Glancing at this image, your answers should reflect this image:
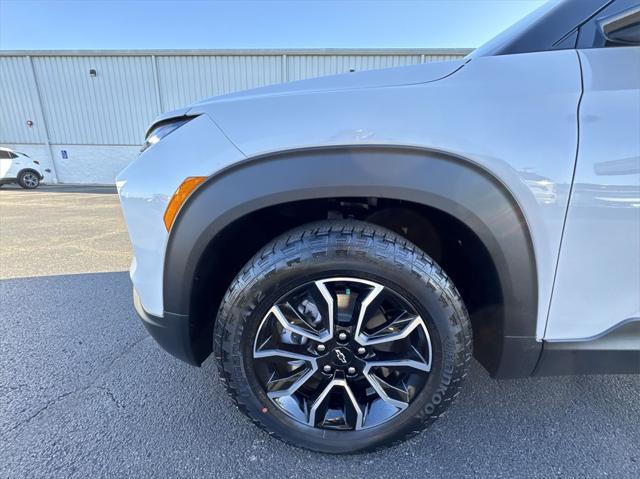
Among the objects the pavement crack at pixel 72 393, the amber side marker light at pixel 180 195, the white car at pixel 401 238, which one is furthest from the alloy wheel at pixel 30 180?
the amber side marker light at pixel 180 195

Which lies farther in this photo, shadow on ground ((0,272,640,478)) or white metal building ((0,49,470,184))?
white metal building ((0,49,470,184))

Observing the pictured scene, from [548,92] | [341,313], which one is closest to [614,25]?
[548,92]

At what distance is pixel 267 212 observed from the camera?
145cm

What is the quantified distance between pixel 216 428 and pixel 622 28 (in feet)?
7.44

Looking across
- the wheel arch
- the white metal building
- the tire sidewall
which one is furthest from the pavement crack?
the wheel arch

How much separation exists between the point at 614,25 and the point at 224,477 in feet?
7.27

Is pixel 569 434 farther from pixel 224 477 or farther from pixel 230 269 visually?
pixel 230 269

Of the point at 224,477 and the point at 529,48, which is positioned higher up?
the point at 529,48

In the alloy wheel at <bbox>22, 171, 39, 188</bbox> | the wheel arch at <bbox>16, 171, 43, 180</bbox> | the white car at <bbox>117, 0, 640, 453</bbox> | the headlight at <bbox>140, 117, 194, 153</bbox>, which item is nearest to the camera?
the white car at <bbox>117, 0, 640, 453</bbox>

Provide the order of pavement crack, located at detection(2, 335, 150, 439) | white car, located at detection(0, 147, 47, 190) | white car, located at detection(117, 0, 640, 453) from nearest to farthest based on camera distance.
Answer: white car, located at detection(117, 0, 640, 453) → pavement crack, located at detection(2, 335, 150, 439) → white car, located at detection(0, 147, 47, 190)

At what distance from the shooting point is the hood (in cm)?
124

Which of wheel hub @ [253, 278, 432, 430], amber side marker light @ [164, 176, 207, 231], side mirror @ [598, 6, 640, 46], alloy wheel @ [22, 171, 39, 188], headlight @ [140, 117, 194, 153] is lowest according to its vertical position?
alloy wheel @ [22, 171, 39, 188]

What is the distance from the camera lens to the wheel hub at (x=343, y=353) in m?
1.27

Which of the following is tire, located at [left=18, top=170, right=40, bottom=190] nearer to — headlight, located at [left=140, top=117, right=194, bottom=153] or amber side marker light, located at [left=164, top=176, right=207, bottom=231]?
headlight, located at [left=140, top=117, right=194, bottom=153]
